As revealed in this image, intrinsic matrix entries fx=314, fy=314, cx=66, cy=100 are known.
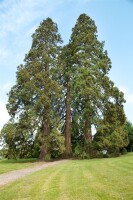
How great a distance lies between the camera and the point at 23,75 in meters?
36.9

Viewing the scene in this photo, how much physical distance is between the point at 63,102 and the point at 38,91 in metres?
5.77

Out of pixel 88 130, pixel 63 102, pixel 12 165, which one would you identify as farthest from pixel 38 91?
pixel 12 165

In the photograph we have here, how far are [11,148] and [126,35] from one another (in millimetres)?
29415

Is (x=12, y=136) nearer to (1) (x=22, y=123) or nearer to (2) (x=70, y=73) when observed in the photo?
(1) (x=22, y=123)

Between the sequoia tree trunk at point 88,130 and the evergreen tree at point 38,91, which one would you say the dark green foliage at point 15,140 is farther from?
the sequoia tree trunk at point 88,130

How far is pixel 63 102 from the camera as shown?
135 feet

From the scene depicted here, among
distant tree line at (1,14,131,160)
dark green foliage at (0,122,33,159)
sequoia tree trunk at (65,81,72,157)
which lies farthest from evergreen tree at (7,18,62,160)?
sequoia tree trunk at (65,81,72,157)

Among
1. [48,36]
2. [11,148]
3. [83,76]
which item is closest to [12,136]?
[11,148]

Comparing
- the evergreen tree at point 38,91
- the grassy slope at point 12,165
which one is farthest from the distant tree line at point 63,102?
the grassy slope at point 12,165

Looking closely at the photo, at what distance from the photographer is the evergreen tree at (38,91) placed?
35.9 metres

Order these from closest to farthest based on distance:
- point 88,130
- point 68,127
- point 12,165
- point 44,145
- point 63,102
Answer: point 12,165 < point 44,145 < point 88,130 < point 68,127 < point 63,102

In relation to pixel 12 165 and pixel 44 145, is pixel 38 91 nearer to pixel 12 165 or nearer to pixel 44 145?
pixel 44 145

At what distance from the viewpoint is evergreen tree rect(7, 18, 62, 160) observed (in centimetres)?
3591

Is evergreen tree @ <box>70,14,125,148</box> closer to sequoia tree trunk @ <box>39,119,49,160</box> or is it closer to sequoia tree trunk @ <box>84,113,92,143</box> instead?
sequoia tree trunk @ <box>84,113,92,143</box>
